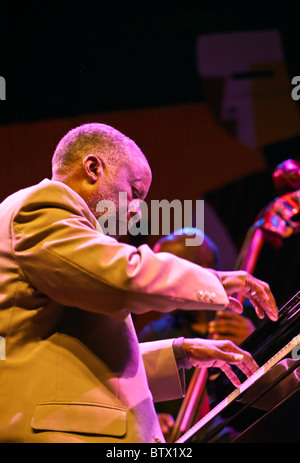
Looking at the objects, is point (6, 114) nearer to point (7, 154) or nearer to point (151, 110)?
point (7, 154)

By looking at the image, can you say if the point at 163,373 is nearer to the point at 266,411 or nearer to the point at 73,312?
the point at 73,312

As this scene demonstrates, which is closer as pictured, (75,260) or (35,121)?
(75,260)

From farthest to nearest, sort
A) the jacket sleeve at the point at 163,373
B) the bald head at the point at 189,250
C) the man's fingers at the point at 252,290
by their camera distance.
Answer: the bald head at the point at 189,250 < the jacket sleeve at the point at 163,373 < the man's fingers at the point at 252,290

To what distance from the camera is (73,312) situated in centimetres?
140

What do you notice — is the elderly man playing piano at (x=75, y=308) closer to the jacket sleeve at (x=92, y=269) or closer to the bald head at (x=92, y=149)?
the jacket sleeve at (x=92, y=269)

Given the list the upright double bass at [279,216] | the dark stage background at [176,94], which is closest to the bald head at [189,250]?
the upright double bass at [279,216]

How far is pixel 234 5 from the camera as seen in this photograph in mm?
3395

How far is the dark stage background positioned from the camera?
3146 mm

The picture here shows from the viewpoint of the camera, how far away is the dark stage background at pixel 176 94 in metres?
3.15

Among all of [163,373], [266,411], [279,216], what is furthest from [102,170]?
[279,216]

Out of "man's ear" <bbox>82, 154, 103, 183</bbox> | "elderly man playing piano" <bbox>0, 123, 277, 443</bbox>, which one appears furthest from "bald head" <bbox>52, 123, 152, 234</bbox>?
"elderly man playing piano" <bbox>0, 123, 277, 443</bbox>

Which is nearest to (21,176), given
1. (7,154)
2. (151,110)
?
(7,154)

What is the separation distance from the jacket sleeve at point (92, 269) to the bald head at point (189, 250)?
1.81 m

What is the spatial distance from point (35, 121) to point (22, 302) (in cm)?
218
